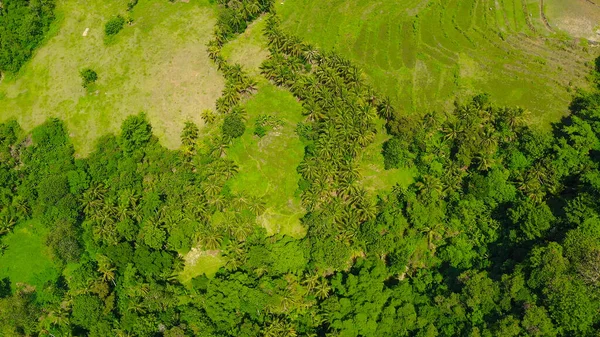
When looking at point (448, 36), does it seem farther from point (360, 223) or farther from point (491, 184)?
point (360, 223)

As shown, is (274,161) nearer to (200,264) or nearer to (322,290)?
(200,264)

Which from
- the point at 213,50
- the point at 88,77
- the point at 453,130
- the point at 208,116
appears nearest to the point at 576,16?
the point at 453,130

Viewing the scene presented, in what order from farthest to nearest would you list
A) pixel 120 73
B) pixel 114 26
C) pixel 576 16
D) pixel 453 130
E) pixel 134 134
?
pixel 114 26
pixel 120 73
pixel 576 16
pixel 134 134
pixel 453 130

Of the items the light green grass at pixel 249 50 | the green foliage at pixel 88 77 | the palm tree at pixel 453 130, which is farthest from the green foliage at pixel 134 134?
the palm tree at pixel 453 130

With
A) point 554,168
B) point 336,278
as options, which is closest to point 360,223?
point 336,278

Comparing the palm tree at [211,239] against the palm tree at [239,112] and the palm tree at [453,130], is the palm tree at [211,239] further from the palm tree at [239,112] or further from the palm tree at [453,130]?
the palm tree at [453,130]

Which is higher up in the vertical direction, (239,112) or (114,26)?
(114,26)

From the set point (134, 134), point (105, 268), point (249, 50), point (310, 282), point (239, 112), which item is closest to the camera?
point (310, 282)
